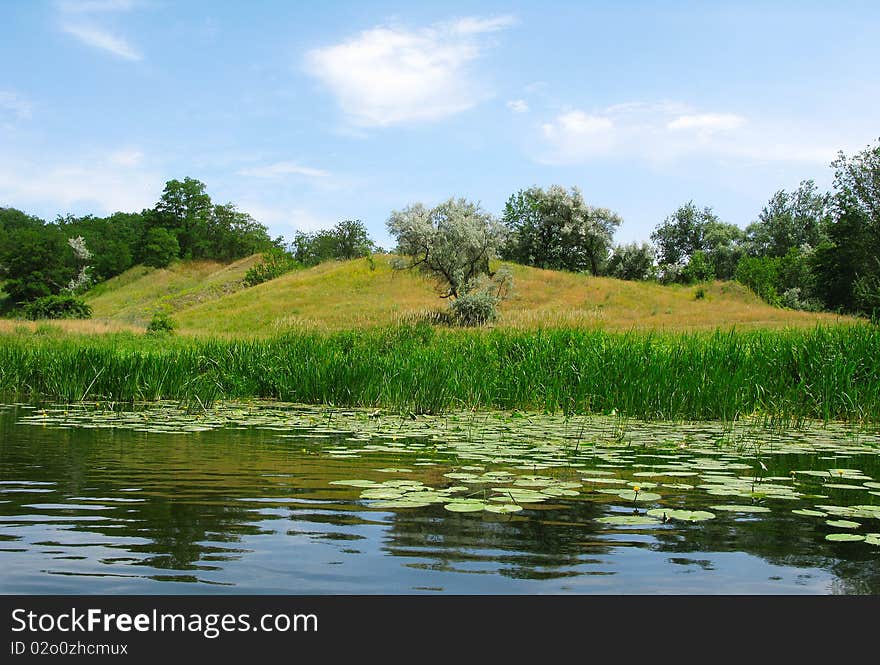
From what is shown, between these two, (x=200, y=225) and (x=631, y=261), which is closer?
(x=631, y=261)

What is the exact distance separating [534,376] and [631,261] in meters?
67.5

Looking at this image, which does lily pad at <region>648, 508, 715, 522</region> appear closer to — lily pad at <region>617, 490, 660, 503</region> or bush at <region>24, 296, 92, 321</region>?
lily pad at <region>617, 490, 660, 503</region>

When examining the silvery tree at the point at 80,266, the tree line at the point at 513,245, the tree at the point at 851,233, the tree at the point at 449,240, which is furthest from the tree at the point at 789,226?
the silvery tree at the point at 80,266

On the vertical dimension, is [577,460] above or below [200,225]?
below

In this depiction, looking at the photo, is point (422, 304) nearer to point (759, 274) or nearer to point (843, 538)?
point (759, 274)

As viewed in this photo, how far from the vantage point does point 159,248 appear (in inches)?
3487

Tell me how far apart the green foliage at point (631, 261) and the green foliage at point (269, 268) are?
109 feet

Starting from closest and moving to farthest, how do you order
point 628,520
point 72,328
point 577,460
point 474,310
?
point 628,520
point 577,460
point 72,328
point 474,310

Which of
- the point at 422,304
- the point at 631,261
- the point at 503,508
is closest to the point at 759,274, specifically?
the point at 631,261

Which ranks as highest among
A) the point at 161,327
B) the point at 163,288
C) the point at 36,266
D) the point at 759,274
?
the point at 36,266

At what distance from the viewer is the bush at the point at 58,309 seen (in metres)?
57.0
